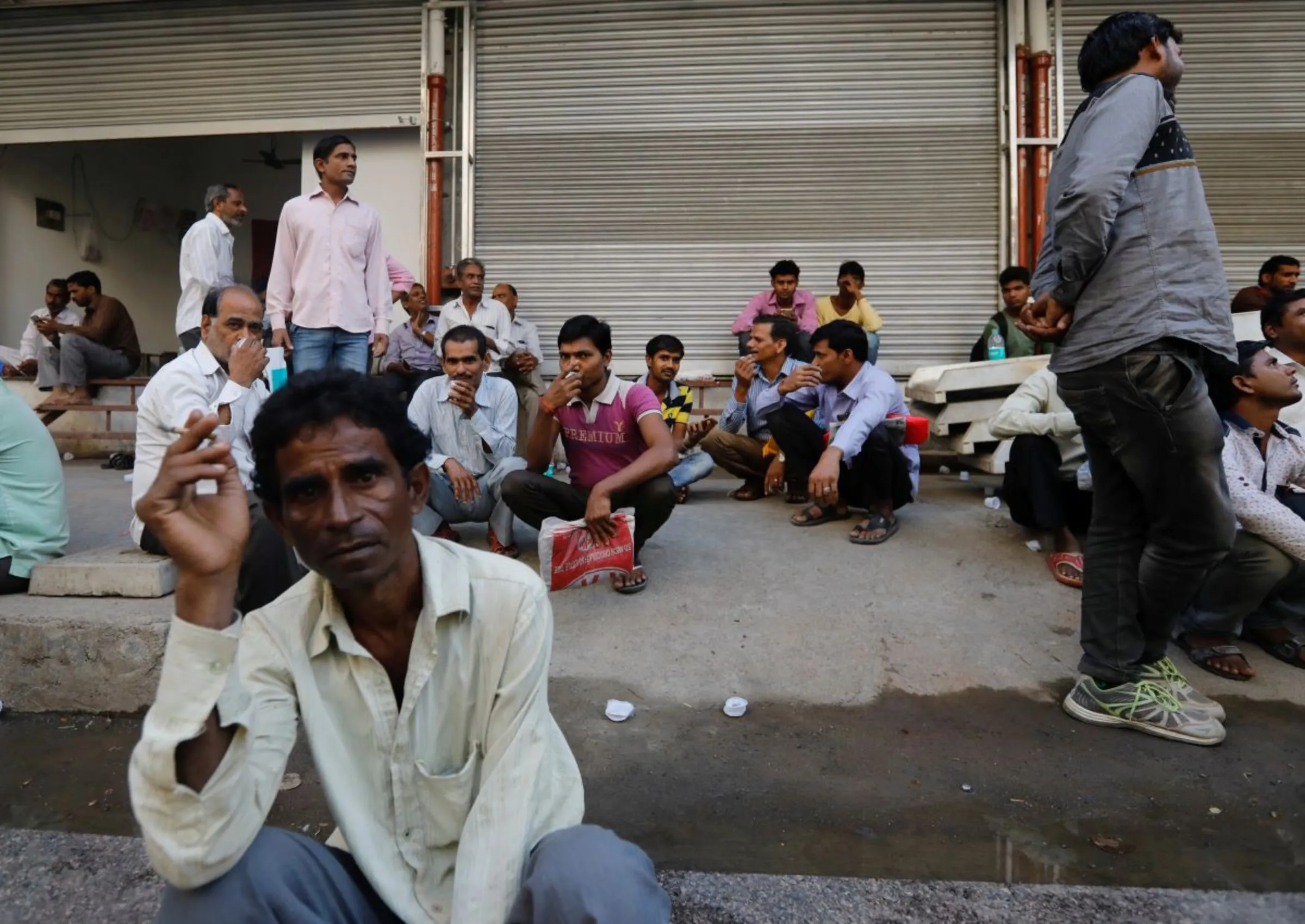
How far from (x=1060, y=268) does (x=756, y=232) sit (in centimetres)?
479

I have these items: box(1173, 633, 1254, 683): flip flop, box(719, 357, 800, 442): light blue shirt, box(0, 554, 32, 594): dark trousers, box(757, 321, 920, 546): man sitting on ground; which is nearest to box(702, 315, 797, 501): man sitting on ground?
box(719, 357, 800, 442): light blue shirt

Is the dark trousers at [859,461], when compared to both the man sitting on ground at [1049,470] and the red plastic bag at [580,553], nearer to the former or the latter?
the man sitting on ground at [1049,470]

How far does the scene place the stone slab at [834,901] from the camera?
1769 millimetres

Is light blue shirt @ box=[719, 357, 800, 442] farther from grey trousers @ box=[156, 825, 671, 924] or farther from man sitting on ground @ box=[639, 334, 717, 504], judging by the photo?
grey trousers @ box=[156, 825, 671, 924]

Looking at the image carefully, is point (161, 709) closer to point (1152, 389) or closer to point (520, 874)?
point (520, 874)

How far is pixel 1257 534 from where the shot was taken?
312cm

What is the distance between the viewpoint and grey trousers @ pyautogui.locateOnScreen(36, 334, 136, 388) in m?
7.46

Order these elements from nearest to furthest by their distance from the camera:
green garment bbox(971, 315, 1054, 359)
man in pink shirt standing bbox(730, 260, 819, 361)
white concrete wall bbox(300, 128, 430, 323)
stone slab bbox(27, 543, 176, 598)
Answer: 1. stone slab bbox(27, 543, 176, 598)
2. green garment bbox(971, 315, 1054, 359)
3. man in pink shirt standing bbox(730, 260, 819, 361)
4. white concrete wall bbox(300, 128, 430, 323)

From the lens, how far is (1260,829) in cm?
225

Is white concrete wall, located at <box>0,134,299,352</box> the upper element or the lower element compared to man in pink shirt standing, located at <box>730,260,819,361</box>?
upper

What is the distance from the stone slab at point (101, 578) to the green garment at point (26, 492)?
0.12 meters

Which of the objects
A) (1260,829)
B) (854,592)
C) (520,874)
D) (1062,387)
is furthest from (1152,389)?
(520,874)

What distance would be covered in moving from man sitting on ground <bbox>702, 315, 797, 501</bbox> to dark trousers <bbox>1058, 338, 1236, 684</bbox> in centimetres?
269

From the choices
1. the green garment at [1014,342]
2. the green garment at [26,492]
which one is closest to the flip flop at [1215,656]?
the green garment at [1014,342]
